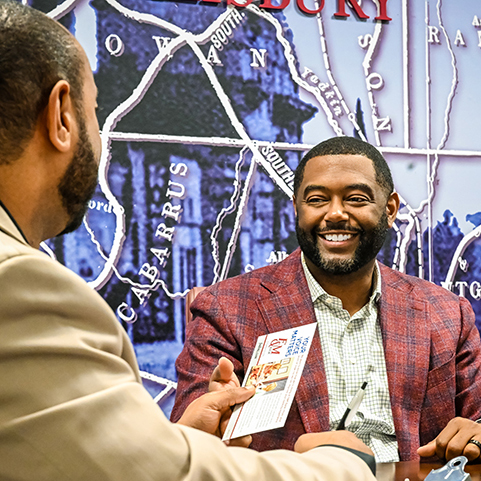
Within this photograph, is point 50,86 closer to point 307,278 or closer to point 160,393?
point 307,278

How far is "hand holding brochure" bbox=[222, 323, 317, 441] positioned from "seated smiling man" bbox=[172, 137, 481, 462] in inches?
10.4

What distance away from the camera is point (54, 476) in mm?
627

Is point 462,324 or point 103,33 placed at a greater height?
point 103,33

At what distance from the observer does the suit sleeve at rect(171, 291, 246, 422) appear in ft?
5.66

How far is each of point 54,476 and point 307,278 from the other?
1504 mm

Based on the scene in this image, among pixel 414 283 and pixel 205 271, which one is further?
pixel 205 271

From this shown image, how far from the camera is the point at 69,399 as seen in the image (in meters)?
0.63

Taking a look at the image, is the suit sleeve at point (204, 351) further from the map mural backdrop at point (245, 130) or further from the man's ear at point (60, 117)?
the man's ear at point (60, 117)

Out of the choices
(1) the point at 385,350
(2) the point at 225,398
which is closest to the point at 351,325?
(1) the point at 385,350

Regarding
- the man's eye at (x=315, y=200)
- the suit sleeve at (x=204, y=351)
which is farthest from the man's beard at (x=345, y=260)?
the suit sleeve at (x=204, y=351)

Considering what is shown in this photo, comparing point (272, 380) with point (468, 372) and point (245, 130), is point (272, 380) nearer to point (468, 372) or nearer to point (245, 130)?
point (468, 372)

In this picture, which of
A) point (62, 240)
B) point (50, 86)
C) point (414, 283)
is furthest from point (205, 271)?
point (50, 86)

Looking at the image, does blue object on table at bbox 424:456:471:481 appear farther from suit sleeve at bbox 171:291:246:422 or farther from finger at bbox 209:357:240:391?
suit sleeve at bbox 171:291:246:422

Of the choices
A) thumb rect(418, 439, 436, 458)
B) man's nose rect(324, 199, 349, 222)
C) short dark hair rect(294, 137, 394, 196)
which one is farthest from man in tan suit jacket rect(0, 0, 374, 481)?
short dark hair rect(294, 137, 394, 196)
